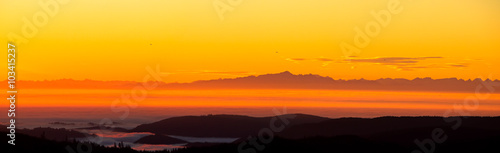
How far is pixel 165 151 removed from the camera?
178 ft

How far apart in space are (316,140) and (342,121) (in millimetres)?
53047

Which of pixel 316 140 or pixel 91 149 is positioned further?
pixel 316 140

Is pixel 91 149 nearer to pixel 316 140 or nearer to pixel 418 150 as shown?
pixel 316 140

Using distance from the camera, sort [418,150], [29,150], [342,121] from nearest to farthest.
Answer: [29,150] → [418,150] → [342,121]

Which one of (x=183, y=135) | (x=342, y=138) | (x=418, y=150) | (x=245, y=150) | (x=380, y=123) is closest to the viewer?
(x=245, y=150)

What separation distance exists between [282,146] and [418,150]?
11.8 m

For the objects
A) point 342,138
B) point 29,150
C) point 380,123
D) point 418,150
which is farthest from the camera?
point 380,123

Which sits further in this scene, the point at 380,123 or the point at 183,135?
the point at 183,135

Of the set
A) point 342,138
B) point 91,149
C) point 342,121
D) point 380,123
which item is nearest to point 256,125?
point 342,121

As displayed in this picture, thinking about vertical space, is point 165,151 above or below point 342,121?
below

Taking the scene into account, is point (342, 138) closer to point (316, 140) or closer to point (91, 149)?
point (316, 140)

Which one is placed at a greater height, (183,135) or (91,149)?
(183,135)

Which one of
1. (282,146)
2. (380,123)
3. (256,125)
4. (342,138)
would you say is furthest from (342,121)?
(282,146)

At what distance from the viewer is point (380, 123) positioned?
343 ft
